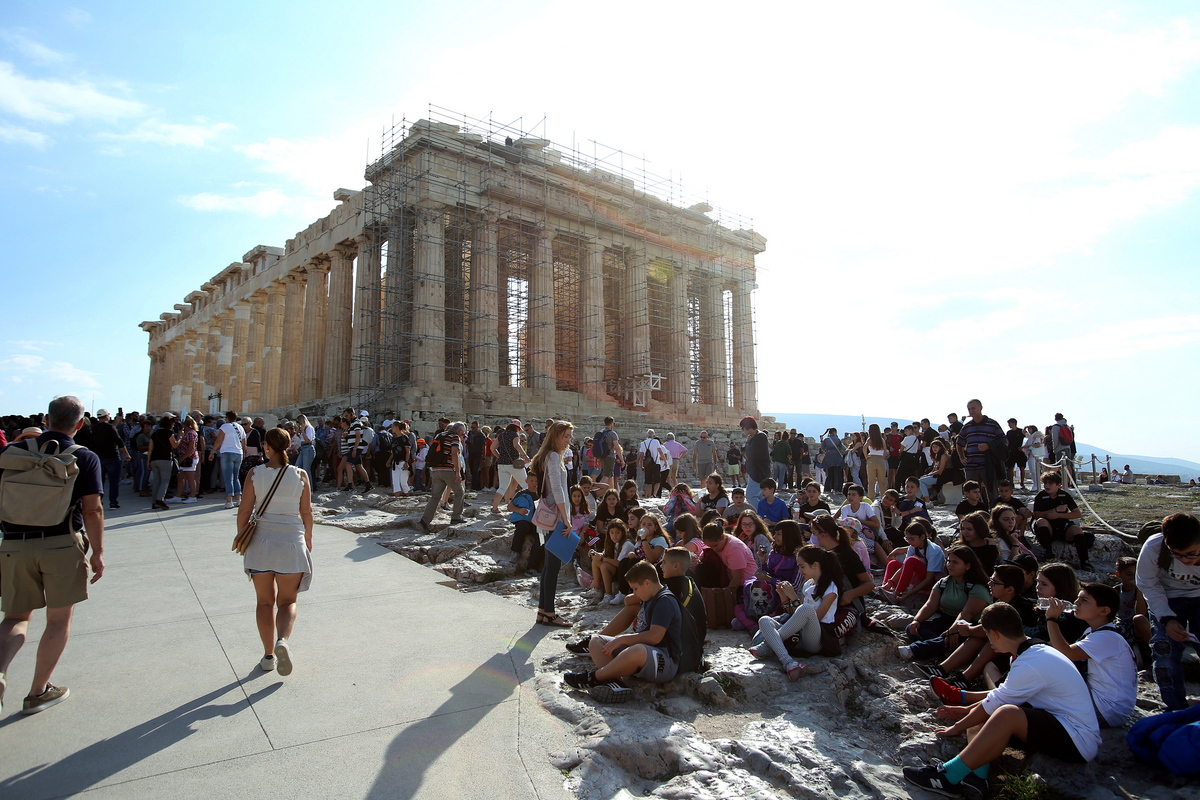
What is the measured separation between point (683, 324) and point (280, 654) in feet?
91.6

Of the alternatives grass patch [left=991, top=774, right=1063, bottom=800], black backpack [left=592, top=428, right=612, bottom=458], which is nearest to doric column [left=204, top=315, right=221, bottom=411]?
black backpack [left=592, top=428, right=612, bottom=458]

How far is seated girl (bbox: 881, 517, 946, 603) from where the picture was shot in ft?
21.5

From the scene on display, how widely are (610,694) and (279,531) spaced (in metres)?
2.49

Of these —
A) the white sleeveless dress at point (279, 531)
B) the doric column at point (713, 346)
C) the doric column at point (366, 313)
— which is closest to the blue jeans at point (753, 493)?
the white sleeveless dress at point (279, 531)

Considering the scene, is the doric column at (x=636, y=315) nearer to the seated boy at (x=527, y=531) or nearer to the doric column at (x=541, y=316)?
the doric column at (x=541, y=316)

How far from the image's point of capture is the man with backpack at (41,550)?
153 inches

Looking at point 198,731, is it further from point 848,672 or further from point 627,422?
point 627,422

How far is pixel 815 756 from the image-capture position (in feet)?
12.8

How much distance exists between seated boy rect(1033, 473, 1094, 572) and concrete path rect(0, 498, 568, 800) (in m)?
5.98

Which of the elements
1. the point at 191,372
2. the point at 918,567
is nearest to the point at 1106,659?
the point at 918,567

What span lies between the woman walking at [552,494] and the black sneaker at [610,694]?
167 centimetres

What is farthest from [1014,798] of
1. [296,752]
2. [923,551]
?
[296,752]

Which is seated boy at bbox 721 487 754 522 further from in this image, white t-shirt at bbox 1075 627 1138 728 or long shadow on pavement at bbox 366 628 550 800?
white t-shirt at bbox 1075 627 1138 728

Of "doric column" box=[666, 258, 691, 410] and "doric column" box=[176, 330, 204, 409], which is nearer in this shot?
"doric column" box=[666, 258, 691, 410]
